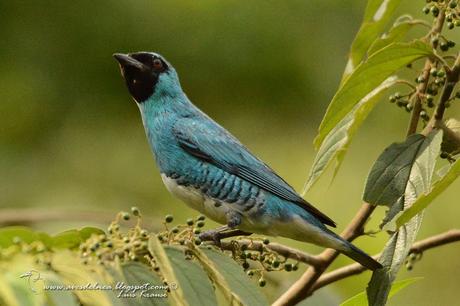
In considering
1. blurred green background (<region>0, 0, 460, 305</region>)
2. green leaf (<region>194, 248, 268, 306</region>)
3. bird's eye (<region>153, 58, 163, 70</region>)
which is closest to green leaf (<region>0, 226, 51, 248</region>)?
green leaf (<region>194, 248, 268, 306</region>)

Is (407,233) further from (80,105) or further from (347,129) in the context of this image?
(80,105)

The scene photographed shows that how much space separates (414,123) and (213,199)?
77 centimetres

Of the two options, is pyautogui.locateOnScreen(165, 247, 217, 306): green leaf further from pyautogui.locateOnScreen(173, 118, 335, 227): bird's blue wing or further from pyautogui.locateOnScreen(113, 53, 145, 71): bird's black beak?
pyautogui.locateOnScreen(113, 53, 145, 71): bird's black beak

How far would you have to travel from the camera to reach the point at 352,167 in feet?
21.2

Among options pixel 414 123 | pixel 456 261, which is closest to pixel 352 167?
pixel 456 261

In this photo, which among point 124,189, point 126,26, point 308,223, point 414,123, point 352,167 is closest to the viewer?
point 414,123

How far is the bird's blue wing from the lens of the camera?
3.06 m

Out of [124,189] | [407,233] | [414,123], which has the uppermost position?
[414,123]

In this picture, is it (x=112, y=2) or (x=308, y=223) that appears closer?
(x=308, y=223)

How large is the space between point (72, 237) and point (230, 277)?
27 cm

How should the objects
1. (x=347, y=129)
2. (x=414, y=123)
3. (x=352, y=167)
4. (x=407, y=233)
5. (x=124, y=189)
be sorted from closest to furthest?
(x=407, y=233), (x=347, y=129), (x=414, y=123), (x=352, y=167), (x=124, y=189)

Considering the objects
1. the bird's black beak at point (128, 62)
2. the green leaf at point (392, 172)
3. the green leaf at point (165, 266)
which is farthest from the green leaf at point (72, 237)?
the bird's black beak at point (128, 62)

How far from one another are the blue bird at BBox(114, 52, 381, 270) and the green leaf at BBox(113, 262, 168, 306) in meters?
0.95

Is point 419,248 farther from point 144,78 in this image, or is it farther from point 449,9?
point 144,78
